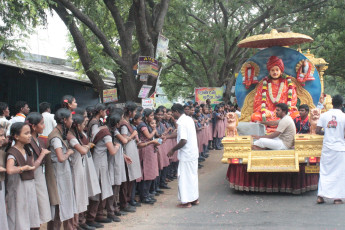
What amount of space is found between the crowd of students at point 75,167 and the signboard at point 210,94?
34.3ft

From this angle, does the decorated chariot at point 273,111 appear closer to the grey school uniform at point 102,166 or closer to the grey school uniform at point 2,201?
the grey school uniform at point 102,166

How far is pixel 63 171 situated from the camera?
5.05 m

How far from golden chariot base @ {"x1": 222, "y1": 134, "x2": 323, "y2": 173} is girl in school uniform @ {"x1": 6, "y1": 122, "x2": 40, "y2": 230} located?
4124mm

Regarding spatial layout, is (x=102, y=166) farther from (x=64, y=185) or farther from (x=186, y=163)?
(x=186, y=163)

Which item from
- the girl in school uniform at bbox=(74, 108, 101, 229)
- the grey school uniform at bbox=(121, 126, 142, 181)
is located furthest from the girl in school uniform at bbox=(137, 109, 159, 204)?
the girl in school uniform at bbox=(74, 108, 101, 229)

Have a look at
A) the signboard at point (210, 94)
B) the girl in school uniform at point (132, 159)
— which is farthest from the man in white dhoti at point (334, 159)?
the signboard at point (210, 94)

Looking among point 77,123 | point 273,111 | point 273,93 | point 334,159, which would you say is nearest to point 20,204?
point 77,123

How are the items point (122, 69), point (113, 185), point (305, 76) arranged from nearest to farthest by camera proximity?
point (113, 185)
point (305, 76)
point (122, 69)

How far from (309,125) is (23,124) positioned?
5965 mm

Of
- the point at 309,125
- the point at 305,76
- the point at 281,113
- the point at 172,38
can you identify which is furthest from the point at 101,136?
the point at 172,38

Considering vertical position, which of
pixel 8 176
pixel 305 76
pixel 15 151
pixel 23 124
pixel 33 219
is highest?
pixel 305 76

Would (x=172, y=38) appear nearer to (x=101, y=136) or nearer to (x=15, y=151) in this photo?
(x=101, y=136)

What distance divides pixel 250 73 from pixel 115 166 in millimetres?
5159

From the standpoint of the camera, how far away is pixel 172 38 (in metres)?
18.2
